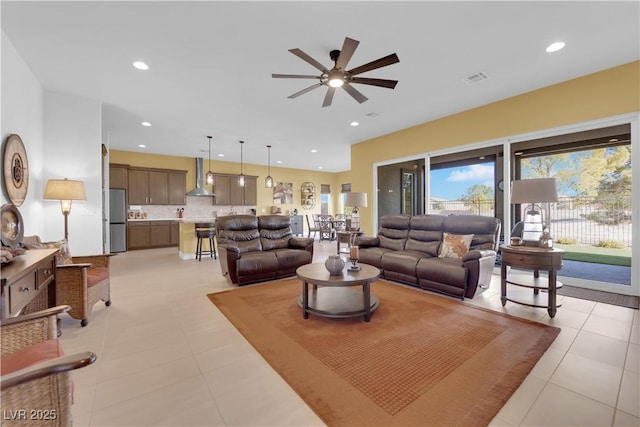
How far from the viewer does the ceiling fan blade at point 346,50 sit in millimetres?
2204

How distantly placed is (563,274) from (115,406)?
5.82 metres

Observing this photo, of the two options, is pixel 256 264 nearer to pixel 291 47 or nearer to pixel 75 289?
pixel 75 289

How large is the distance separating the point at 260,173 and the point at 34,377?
9646mm

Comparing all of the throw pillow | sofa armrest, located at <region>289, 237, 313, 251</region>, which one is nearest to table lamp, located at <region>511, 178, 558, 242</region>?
the throw pillow

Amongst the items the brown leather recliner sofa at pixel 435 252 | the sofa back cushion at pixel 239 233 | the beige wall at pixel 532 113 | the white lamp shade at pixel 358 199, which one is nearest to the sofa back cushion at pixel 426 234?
the brown leather recliner sofa at pixel 435 252

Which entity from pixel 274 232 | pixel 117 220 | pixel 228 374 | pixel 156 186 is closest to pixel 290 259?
pixel 274 232

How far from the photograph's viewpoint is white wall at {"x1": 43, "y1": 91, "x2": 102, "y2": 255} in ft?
12.9

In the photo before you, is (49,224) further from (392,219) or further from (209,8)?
(392,219)

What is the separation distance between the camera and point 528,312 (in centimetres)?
297

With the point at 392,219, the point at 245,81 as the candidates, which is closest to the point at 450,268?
the point at 392,219

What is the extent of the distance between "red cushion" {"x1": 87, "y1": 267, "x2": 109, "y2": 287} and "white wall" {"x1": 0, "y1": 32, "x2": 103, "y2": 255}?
104cm

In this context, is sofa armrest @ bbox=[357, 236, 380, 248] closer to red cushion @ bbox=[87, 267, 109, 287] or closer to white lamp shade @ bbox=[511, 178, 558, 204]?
white lamp shade @ bbox=[511, 178, 558, 204]

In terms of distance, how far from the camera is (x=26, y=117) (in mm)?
3271

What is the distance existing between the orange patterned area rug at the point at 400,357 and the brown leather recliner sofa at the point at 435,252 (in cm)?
32
